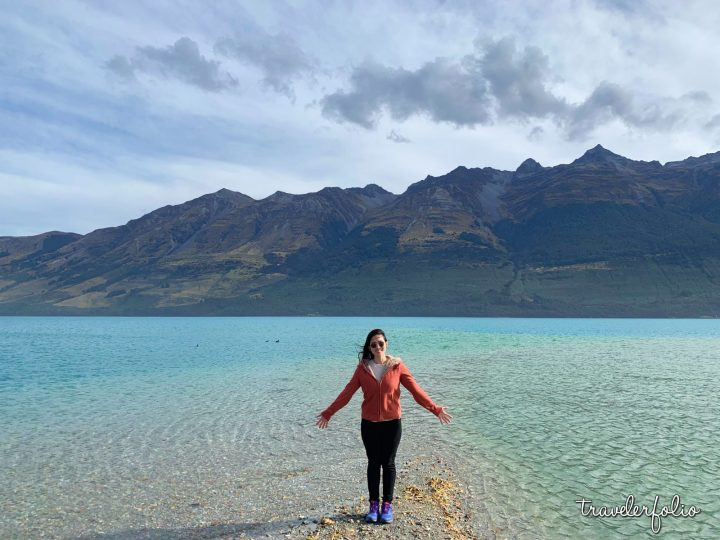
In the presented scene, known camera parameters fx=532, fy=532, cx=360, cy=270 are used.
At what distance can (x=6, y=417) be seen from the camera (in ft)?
88.4

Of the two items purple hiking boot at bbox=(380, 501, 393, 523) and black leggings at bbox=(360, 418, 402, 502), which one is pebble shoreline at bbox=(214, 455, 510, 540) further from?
black leggings at bbox=(360, 418, 402, 502)

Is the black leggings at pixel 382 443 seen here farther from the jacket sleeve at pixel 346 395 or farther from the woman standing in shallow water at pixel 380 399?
the jacket sleeve at pixel 346 395

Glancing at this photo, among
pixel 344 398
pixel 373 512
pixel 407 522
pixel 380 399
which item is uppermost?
pixel 380 399

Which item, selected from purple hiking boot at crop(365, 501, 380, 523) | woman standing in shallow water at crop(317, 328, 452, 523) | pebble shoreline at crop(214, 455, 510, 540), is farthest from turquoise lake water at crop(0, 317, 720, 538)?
woman standing in shallow water at crop(317, 328, 452, 523)

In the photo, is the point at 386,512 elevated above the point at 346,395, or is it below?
below

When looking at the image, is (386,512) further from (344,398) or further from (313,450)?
(313,450)

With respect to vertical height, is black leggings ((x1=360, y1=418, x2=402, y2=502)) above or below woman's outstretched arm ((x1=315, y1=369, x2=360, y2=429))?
below

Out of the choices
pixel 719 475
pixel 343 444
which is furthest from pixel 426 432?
pixel 719 475

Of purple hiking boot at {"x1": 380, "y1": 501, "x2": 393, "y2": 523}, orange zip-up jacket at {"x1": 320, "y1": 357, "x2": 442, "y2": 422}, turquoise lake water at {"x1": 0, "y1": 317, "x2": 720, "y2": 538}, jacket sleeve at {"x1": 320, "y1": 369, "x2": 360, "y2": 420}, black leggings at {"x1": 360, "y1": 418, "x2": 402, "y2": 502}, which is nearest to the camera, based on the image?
orange zip-up jacket at {"x1": 320, "y1": 357, "x2": 442, "y2": 422}

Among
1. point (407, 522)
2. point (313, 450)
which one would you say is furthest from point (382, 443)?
point (313, 450)

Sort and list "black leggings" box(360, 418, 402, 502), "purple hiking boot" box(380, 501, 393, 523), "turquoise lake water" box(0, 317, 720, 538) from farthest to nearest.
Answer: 1. "turquoise lake water" box(0, 317, 720, 538)
2. "purple hiking boot" box(380, 501, 393, 523)
3. "black leggings" box(360, 418, 402, 502)

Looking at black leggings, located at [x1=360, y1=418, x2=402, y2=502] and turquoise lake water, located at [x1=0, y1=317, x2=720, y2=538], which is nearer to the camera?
black leggings, located at [x1=360, y1=418, x2=402, y2=502]

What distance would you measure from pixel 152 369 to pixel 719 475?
48.4 m

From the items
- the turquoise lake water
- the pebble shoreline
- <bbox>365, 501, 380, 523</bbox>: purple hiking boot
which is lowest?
the turquoise lake water
